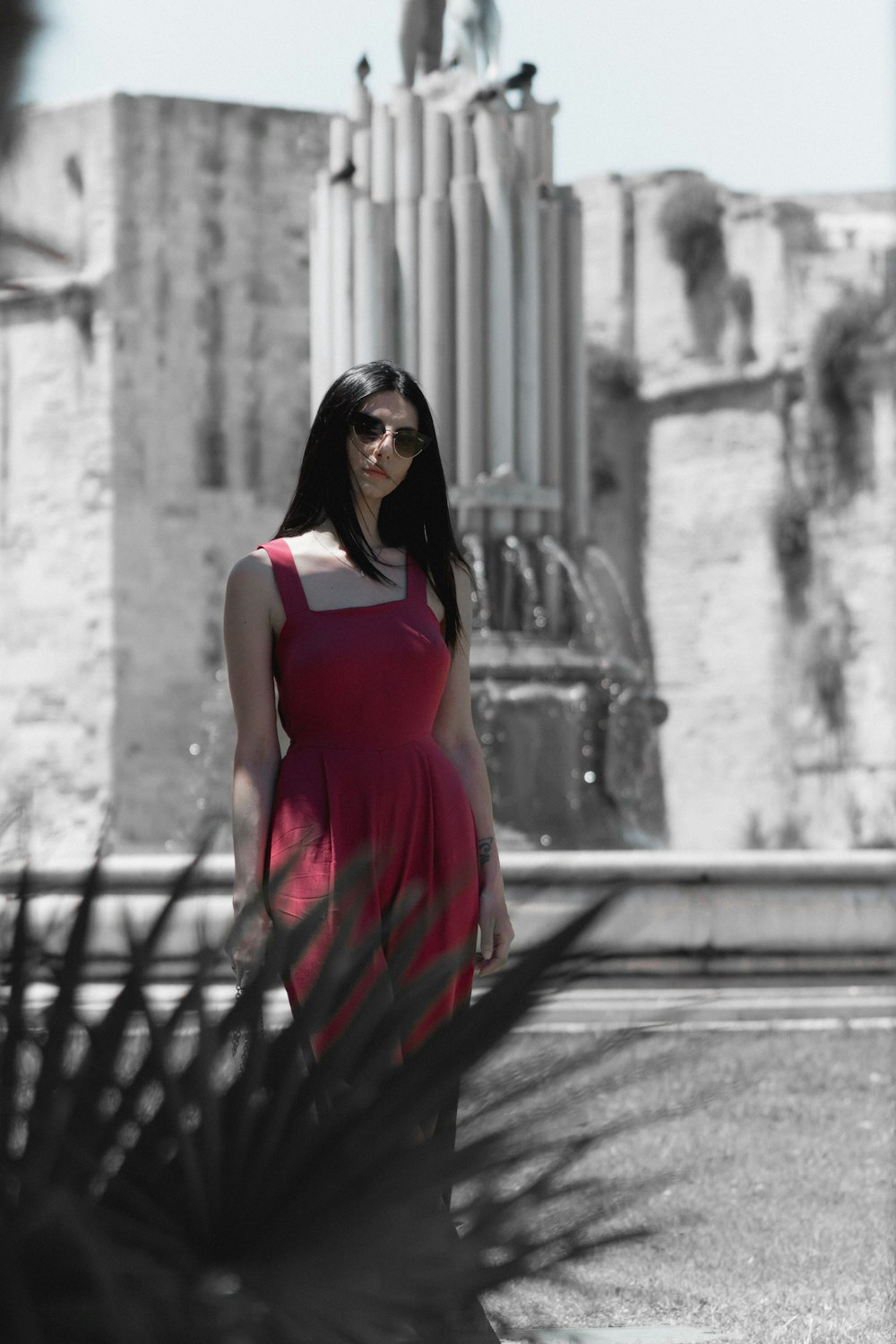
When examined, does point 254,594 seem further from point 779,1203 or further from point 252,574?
point 779,1203

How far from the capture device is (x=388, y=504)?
2650 millimetres

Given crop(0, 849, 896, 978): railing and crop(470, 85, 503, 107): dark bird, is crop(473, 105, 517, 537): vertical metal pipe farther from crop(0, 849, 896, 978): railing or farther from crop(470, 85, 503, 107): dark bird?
crop(0, 849, 896, 978): railing

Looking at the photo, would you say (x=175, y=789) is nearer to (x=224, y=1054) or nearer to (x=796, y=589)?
(x=796, y=589)

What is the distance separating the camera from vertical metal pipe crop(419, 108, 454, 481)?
380 inches

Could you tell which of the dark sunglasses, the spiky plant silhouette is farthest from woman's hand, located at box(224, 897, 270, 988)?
the dark sunglasses

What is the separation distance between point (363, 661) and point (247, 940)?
1.55 metres

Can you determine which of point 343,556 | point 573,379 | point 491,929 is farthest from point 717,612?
point 491,929

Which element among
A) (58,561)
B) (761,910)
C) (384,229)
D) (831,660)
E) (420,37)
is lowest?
(761,910)

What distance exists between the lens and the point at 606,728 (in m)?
9.52

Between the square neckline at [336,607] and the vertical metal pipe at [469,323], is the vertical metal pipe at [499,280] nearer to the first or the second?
the vertical metal pipe at [469,323]

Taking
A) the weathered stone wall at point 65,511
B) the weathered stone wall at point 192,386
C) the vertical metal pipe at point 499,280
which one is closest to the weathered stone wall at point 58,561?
the weathered stone wall at point 65,511

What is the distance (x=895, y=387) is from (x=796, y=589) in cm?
223

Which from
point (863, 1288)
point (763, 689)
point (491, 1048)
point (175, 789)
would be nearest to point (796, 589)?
point (763, 689)

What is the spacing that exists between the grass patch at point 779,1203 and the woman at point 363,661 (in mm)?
396
